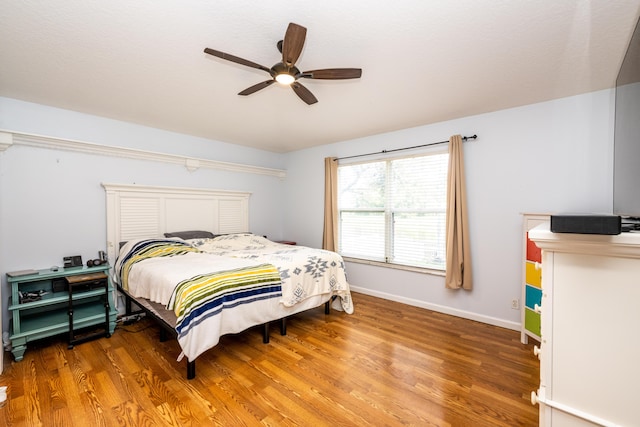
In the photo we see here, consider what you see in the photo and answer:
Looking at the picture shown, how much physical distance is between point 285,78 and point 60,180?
2779mm

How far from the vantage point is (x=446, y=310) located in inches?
137

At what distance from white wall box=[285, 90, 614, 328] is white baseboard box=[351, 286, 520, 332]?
11mm

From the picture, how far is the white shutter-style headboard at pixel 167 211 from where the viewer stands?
331 centimetres

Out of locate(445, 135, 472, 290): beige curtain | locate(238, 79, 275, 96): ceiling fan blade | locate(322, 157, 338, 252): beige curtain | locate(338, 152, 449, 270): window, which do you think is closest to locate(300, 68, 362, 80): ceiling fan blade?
locate(238, 79, 275, 96): ceiling fan blade

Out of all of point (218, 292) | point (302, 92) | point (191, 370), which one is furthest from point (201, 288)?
point (302, 92)

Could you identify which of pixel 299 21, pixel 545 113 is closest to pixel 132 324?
pixel 299 21

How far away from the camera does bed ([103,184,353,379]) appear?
2154 millimetres

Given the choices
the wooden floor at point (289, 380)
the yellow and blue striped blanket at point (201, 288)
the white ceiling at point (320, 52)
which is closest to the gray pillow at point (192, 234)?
the yellow and blue striped blanket at point (201, 288)

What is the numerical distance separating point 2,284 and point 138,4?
115 inches

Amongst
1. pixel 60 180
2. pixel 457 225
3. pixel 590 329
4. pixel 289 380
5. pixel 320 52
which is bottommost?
pixel 289 380

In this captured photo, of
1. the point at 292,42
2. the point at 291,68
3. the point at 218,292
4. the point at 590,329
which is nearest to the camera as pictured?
the point at 590,329

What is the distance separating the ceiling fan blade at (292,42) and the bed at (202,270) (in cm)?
172

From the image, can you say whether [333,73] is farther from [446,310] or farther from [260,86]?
[446,310]

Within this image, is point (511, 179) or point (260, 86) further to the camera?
point (511, 179)
